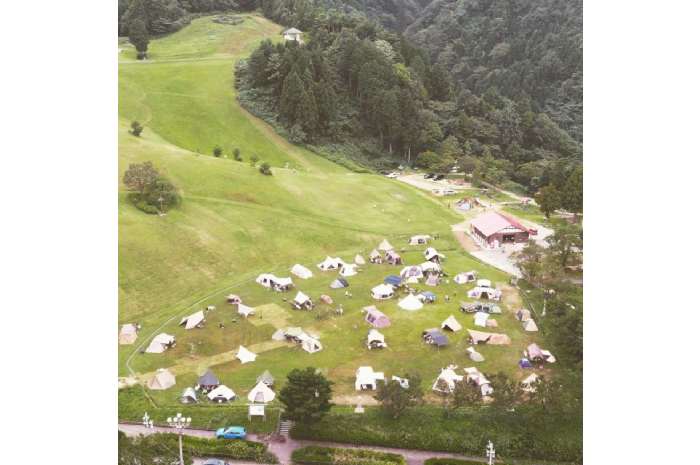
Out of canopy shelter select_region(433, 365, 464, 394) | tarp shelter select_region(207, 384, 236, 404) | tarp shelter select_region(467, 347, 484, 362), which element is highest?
tarp shelter select_region(467, 347, 484, 362)

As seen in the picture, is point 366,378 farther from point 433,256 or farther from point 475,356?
point 433,256

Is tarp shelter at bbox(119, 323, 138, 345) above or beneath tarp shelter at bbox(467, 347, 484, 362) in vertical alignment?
beneath

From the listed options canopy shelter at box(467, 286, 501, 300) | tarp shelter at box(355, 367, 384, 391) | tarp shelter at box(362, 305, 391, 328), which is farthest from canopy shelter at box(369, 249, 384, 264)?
tarp shelter at box(355, 367, 384, 391)

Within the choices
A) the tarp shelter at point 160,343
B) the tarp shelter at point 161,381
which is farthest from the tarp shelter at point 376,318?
the tarp shelter at point 161,381

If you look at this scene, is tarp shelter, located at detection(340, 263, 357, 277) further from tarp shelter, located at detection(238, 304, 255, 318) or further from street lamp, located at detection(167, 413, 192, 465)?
street lamp, located at detection(167, 413, 192, 465)

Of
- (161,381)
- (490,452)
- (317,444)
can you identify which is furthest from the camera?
(161,381)

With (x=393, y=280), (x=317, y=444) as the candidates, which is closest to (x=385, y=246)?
(x=393, y=280)
